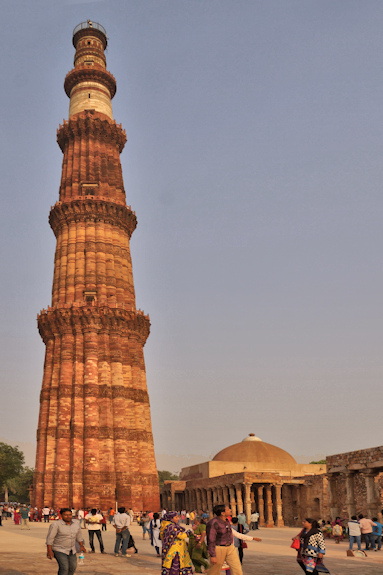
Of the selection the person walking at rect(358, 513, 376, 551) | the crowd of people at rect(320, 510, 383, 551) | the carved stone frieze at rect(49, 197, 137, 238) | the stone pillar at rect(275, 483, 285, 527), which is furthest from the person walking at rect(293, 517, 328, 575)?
the carved stone frieze at rect(49, 197, 137, 238)

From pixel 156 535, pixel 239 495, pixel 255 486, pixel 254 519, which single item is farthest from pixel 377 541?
pixel 255 486

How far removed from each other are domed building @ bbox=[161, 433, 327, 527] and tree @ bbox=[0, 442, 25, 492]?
2951 cm

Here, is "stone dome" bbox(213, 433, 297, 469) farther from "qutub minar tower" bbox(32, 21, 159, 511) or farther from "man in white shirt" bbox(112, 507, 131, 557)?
"man in white shirt" bbox(112, 507, 131, 557)

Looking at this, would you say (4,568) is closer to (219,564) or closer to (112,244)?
(219,564)

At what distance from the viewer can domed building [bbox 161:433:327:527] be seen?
39781 millimetres

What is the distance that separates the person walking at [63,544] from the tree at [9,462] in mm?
77246

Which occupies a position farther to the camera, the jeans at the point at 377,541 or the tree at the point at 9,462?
the tree at the point at 9,462

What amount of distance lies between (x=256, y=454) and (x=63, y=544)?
2047 inches

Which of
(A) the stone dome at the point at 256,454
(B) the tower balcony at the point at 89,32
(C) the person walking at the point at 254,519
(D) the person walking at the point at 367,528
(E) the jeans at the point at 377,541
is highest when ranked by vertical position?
(B) the tower balcony at the point at 89,32

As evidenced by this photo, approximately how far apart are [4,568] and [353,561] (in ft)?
30.9

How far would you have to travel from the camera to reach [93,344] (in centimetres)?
4678

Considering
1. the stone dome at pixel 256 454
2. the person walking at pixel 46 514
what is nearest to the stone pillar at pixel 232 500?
the stone dome at pixel 256 454

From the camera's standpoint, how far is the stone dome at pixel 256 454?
58.0 meters

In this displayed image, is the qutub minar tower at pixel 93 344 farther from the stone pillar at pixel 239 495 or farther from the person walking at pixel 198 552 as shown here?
the person walking at pixel 198 552
